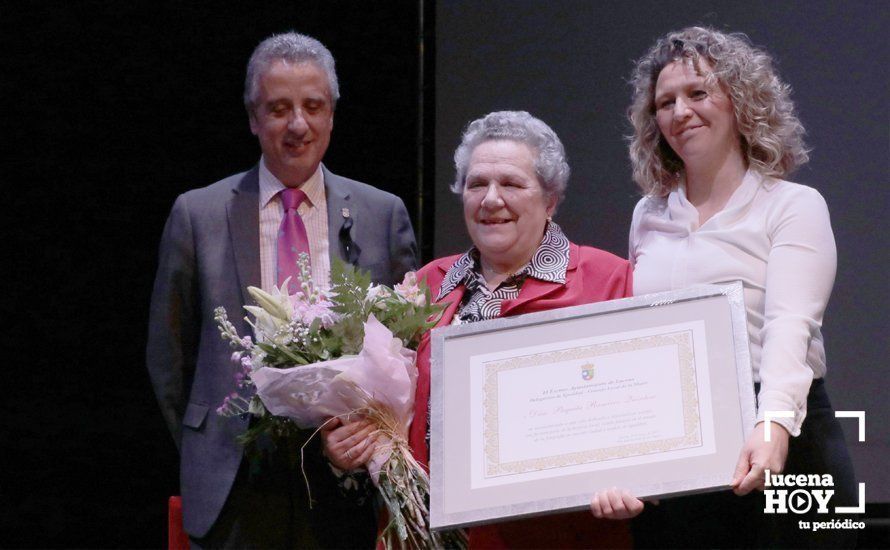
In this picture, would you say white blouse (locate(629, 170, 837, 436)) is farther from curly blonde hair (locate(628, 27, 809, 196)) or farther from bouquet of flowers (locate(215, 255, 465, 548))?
bouquet of flowers (locate(215, 255, 465, 548))

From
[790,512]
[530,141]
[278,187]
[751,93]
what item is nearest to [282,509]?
[278,187]

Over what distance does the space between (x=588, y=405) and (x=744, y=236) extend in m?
0.47

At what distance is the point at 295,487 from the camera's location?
2.69 meters

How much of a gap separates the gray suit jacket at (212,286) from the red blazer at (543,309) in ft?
1.03

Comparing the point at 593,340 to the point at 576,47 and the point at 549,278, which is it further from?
the point at 576,47

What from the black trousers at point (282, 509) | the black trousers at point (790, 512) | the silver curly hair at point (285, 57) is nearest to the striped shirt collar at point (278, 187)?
the silver curly hair at point (285, 57)

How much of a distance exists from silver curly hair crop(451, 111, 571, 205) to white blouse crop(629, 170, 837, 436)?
228 millimetres

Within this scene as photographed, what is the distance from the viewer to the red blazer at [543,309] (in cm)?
236

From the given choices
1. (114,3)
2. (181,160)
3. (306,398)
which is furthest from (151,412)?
(306,398)

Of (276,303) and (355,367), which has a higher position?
(276,303)

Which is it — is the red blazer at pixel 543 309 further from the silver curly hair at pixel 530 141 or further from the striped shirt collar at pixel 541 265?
the silver curly hair at pixel 530 141

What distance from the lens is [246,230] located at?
2.79 metres

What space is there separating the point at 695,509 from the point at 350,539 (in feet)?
2.56

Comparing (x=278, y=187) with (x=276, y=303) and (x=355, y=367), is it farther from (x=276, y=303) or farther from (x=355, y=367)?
(x=355, y=367)
